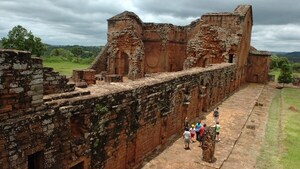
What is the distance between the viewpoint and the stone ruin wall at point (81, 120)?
585 centimetres

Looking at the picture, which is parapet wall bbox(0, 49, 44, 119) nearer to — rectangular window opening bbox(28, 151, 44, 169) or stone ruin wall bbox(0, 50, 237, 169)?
stone ruin wall bbox(0, 50, 237, 169)

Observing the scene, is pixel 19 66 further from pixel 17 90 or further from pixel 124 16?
pixel 124 16

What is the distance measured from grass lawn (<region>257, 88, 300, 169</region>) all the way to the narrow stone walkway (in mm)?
393

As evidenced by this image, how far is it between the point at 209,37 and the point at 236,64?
3.91 m

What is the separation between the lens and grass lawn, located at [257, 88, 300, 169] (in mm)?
11947

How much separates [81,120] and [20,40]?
112ft

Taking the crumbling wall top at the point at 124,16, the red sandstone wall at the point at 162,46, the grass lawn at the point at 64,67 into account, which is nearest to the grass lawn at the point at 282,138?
the red sandstone wall at the point at 162,46

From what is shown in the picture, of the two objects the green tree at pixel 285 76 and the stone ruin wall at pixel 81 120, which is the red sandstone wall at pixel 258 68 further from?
the stone ruin wall at pixel 81 120

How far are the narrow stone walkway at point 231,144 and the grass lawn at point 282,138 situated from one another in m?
0.39

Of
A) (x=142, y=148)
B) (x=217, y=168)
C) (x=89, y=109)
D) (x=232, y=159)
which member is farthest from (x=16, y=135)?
(x=232, y=159)

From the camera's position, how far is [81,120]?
7.59 m

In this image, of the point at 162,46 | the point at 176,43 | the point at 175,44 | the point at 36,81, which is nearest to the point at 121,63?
the point at 162,46

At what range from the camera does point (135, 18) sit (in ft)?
91.7

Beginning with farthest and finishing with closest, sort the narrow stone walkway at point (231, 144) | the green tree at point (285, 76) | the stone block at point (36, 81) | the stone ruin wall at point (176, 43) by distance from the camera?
the green tree at point (285, 76) → the stone ruin wall at point (176, 43) → the narrow stone walkway at point (231, 144) → the stone block at point (36, 81)
